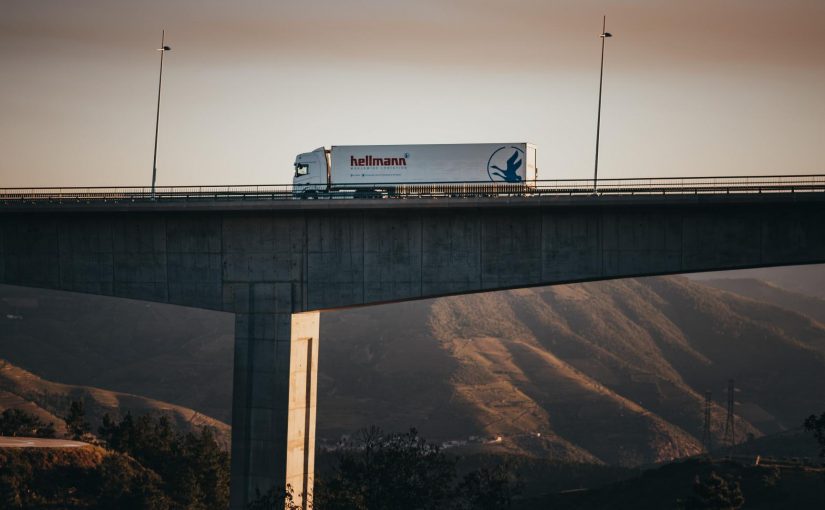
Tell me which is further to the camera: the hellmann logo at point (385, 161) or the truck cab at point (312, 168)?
the truck cab at point (312, 168)

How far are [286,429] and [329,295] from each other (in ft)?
23.9

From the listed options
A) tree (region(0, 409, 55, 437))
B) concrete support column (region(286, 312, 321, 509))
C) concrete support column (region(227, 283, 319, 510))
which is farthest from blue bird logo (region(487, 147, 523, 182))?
tree (region(0, 409, 55, 437))

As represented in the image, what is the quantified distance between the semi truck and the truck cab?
166cm

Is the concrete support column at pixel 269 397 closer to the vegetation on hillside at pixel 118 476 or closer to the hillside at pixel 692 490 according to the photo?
the vegetation on hillside at pixel 118 476

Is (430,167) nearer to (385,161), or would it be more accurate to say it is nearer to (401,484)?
(385,161)

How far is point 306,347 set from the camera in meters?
61.6

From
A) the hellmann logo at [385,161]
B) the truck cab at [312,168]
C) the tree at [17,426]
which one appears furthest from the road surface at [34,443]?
the hellmann logo at [385,161]

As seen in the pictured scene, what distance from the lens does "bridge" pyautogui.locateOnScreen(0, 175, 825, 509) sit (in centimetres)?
5588

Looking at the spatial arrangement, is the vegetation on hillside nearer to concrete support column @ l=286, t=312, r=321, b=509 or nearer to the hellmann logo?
concrete support column @ l=286, t=312, r=321, b=509

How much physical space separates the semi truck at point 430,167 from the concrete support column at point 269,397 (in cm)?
702

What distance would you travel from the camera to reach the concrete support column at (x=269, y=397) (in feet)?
195

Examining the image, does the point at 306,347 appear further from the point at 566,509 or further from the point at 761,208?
the point at 566,509

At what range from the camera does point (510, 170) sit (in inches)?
2576

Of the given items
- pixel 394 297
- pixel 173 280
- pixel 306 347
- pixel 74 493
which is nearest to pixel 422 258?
pixel 394 297
